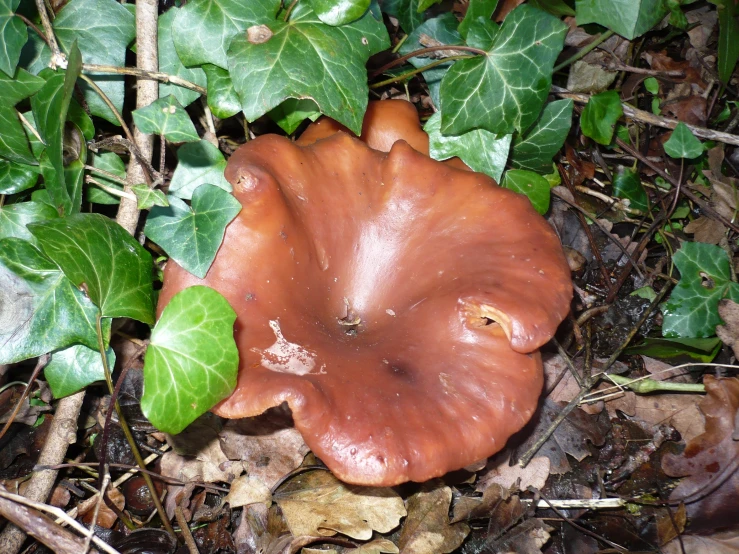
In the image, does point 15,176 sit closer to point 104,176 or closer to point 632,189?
point 104,176

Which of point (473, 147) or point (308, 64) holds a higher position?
point (308, 64)

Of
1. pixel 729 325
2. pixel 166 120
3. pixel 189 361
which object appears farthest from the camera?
pixel 729 325

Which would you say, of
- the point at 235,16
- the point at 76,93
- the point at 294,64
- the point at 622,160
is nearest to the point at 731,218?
the point at 622,160

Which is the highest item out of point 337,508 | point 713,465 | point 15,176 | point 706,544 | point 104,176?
point 15,176

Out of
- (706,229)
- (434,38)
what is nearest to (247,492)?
Result: (434,38)

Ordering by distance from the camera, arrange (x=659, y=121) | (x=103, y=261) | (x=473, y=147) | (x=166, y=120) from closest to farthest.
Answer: (x=103, y=261), (x=166, y=120), (x=473, y=147), (x=659, y=121)

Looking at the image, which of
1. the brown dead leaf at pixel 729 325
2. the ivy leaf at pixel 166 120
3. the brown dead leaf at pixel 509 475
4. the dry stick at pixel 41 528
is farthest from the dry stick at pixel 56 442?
the brown dead leaf at pixel 729 325

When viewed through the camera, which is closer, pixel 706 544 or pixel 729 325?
pixel 706 544
